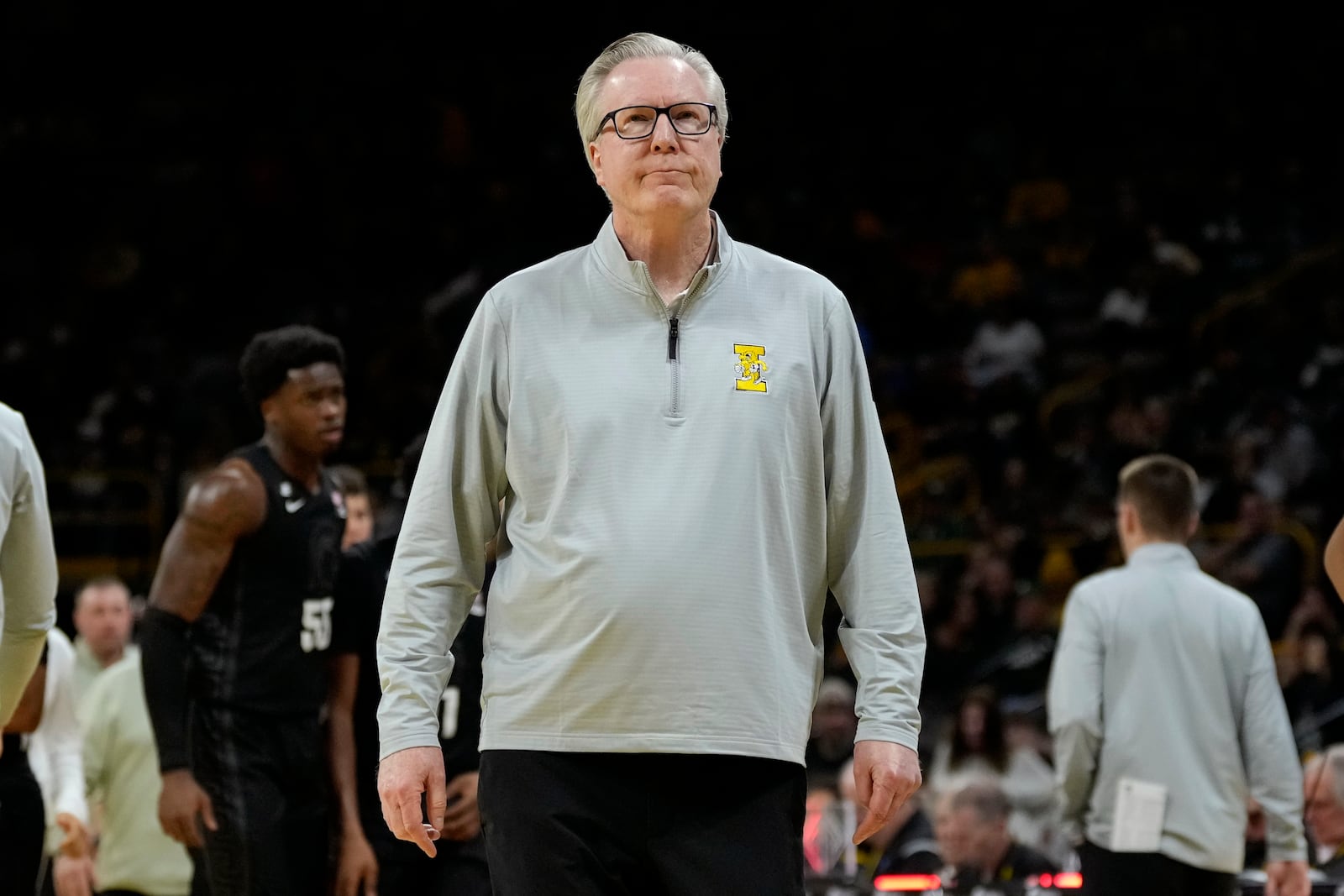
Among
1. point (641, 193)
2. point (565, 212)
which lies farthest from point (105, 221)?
point (641, 193)

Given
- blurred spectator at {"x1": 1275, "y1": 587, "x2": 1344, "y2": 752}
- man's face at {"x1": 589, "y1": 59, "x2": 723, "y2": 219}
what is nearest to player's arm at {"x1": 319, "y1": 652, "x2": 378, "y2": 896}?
man's face at {"x1": 589, "y1": 59, "x2": 723, "y2": 219}

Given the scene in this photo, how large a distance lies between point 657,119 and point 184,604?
8.76 feet

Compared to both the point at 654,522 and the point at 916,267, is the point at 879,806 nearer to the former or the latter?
the point at 654,522

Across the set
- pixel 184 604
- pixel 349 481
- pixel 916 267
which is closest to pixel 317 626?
pixel 184 604

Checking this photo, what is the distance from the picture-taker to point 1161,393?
46.0 feet

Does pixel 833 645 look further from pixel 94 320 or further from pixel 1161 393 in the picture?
pixel 94 320

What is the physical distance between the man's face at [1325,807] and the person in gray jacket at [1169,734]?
797mm

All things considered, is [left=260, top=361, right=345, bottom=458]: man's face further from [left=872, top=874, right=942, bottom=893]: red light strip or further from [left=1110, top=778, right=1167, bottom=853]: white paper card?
[left=872, top=874, right=942, bottom=893]: red light strip

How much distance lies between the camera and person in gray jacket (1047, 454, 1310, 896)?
6.12m

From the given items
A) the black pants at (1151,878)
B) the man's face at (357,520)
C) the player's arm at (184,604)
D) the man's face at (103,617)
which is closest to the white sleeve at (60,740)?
the player's arm at (184,604)

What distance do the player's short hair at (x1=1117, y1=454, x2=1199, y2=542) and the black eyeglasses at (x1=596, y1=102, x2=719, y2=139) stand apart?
3418 mm

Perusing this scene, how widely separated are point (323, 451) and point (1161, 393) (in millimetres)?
9492

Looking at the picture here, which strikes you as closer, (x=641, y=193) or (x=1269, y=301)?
(x=641, y=193)

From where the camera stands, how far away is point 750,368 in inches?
131
